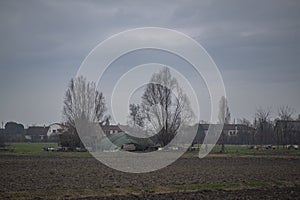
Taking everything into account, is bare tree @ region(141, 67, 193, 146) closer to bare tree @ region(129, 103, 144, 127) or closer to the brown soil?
bare tree @ region(129, 103, 144, 127)

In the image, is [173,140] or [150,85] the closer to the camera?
[173,140]

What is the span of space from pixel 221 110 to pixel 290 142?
55.1ft

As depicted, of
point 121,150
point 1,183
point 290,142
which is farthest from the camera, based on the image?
point 290,142

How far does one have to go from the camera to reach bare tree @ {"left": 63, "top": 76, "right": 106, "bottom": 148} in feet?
210

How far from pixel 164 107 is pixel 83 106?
46.7 ft

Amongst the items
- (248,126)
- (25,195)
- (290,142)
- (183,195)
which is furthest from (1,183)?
(248,126)

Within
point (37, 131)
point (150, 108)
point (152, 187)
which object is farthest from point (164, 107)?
point (37, 131)

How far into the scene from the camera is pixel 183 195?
62.0ft

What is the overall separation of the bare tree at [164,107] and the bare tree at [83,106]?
7.55m

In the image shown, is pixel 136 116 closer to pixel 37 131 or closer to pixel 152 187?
pixel 152 187

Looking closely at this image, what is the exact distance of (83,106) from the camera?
217ft

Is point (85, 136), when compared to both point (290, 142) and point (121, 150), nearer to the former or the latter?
point (121, 150)

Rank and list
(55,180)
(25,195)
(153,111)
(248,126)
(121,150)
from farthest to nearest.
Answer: (248,126)
(153,111)
(121,150)
(55,180)
(25,195)

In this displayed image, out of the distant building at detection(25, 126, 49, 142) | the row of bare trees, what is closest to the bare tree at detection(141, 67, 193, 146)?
the row of bare trees
